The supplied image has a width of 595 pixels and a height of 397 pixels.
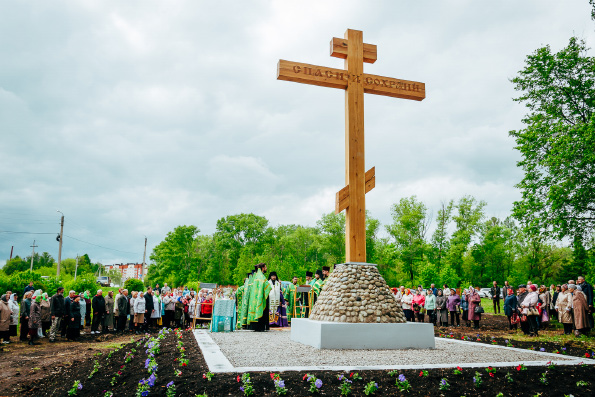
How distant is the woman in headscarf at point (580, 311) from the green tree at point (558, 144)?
5.13 metres

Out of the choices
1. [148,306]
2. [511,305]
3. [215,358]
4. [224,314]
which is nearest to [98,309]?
[148,306]

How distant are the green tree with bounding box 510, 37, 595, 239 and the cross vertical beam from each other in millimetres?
10869

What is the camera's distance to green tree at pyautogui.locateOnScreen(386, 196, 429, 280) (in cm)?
4169

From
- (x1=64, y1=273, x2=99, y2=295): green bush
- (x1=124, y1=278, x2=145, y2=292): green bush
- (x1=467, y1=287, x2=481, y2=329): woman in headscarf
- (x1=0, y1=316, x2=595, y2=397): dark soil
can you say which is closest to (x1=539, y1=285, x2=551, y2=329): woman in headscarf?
(x1=467, y1=287, x2=481, y2=329): woman in headscarf

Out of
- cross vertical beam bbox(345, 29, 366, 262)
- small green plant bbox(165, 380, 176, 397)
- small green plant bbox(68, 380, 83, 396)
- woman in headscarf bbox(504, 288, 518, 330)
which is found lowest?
small green plant bbox(68, 380, 83, 396)

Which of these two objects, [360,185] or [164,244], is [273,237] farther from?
[360,185]

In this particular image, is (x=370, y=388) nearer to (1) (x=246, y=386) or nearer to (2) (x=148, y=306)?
(1) (x=246, y=386)

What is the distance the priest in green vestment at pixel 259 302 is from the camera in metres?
12.2

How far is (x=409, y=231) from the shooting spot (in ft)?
140

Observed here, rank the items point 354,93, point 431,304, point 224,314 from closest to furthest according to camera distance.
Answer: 1. point 354,93
2. point 224,314
3. point 431,304

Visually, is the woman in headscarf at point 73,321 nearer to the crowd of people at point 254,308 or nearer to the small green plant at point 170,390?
the crowd of people at point 254,308

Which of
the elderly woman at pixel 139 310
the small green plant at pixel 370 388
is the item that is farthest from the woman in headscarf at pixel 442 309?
the small green plant at pixel 370 388

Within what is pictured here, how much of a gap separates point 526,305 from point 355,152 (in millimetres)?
8652

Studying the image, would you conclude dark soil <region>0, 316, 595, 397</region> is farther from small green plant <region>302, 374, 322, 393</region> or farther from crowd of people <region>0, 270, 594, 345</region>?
crowd of people <region>0, 270, 594, 345</region>
